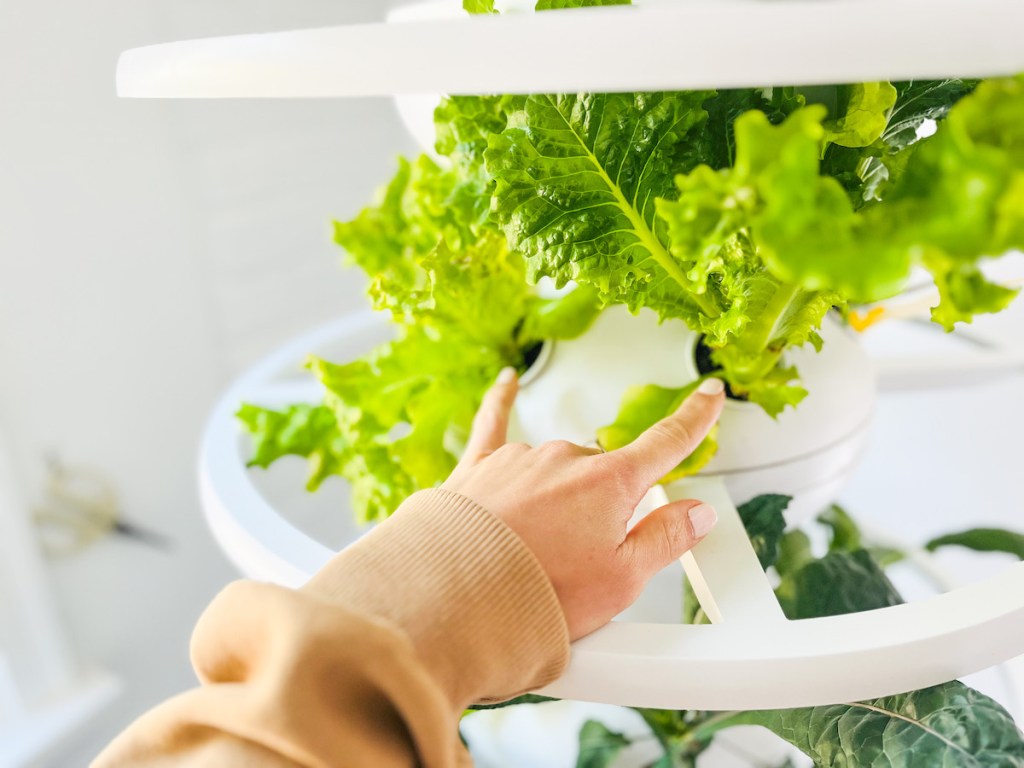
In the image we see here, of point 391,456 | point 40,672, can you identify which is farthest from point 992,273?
point 40,672

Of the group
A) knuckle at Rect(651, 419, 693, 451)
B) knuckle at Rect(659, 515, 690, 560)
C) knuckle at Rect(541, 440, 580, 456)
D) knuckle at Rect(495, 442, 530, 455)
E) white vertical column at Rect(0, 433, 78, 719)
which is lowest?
white vertical column at Rect(0, 433, 78, 719)

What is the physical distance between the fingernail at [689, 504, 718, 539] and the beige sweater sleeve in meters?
0.10

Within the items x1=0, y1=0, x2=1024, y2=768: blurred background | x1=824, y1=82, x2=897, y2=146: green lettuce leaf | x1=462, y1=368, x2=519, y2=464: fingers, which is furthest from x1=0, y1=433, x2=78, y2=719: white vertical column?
x1=824, y1=82, x2=897, y2=146: green lettuce leaf

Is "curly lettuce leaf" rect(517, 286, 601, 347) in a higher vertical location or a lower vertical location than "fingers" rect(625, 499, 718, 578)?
higher

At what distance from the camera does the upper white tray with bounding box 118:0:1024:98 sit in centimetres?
26

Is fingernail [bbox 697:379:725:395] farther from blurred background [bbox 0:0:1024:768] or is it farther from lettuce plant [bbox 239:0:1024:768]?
blurred background [bbox 0:0:1024:768]

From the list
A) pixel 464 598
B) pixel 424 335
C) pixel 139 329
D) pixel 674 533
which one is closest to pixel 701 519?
pixel 674 533

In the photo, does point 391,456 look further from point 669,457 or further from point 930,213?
point 930,213

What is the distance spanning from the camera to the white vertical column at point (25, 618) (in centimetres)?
90

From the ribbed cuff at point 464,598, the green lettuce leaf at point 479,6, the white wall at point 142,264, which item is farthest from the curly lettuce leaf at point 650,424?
the white wall at point 142,264

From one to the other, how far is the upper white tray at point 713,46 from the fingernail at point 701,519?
25 cm

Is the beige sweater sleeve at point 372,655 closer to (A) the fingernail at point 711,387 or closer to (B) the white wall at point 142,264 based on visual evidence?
(A) the fingernail at point 711,387

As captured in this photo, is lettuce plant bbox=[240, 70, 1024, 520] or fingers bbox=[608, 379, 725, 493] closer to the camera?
lettuce plant bbox=[240, 70, 1024, 520]

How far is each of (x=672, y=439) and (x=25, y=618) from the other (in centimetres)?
82
